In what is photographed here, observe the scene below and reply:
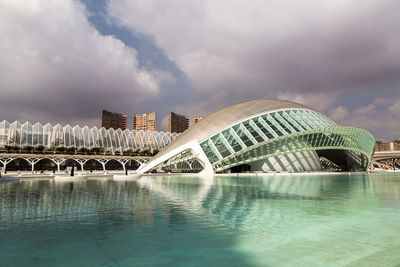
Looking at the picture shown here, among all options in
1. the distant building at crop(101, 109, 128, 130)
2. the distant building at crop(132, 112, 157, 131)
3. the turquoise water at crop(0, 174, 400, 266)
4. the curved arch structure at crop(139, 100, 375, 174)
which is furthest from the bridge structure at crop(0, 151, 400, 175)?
the distant building at crop(132, 112, 157, 131)

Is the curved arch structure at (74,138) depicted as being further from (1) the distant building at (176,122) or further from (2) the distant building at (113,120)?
(2) the distant building at (113,120)

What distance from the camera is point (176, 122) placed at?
554 feet

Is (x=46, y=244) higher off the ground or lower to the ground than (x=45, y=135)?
lower

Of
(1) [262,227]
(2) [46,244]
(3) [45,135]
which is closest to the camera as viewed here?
(2) [46,244]

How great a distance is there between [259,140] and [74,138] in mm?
56996

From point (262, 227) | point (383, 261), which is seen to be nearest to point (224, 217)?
point (262, 227)

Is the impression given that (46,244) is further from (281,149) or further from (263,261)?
(281,149)

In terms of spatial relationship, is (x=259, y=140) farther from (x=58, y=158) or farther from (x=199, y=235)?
(x=58, y=158)

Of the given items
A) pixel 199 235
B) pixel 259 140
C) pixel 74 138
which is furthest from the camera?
pixel 74 138

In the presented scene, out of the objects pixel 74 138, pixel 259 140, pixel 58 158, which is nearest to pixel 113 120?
pixel 74 138

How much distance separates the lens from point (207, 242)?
20.7ft

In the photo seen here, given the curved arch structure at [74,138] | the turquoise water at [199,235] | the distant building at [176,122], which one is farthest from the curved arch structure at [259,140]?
the distant building at [176,122]

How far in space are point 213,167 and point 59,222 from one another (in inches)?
1159

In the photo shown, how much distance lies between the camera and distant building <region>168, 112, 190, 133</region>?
16516 centimetres
